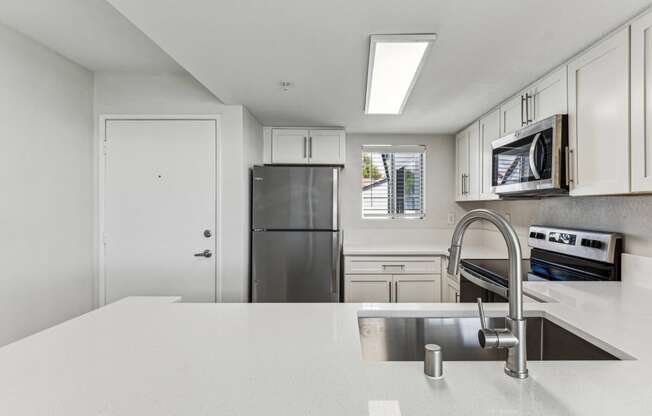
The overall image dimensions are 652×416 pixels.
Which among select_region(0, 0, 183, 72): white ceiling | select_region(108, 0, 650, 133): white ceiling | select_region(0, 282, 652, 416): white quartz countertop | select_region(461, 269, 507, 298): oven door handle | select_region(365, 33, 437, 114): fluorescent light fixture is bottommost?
select_region(461, 269, 507, 298): oven door handle

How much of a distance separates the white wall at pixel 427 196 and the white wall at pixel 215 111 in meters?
1.36

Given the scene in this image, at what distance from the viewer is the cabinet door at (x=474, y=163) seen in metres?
3.02

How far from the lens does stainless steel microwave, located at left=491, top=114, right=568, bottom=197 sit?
1.80 m

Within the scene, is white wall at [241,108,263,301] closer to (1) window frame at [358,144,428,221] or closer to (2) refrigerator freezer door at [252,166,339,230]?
(2) refrigerator freezer door at [252,166,339,230]

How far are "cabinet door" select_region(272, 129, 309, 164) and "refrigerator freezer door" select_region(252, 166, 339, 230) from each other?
1.51 ft

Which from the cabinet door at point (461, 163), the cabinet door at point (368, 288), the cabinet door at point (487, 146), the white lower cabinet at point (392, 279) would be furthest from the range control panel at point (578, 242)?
the cabinet door at point (368, 288)

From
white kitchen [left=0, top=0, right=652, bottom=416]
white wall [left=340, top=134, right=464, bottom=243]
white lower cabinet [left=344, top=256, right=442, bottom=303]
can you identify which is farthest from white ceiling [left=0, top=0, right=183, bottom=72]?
white lower cabinet [left=344, top=256, right=442, bottom=303]

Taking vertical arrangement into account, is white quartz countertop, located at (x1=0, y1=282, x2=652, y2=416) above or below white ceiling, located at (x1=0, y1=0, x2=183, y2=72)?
below

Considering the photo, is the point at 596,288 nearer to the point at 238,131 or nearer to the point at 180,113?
the point at 238,131

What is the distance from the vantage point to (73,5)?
178 centimetres

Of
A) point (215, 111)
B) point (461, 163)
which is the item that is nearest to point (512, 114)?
point (461, 163)

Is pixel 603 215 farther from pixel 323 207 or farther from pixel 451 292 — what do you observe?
pixel 323 207

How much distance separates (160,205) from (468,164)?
8.80ft

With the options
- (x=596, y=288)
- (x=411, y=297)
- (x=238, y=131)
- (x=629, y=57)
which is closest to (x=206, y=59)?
(x=238, y=131)
